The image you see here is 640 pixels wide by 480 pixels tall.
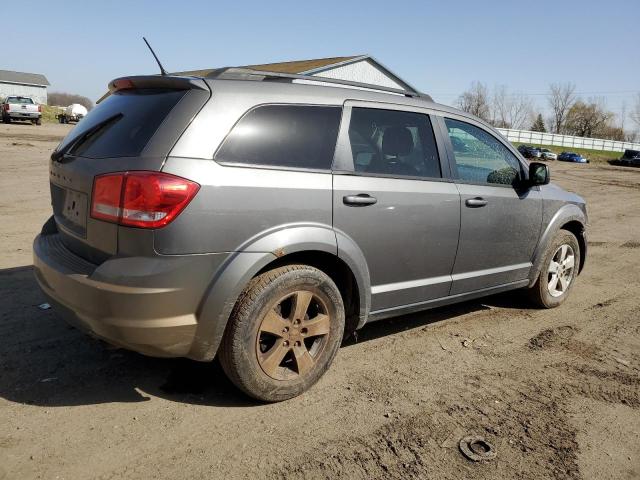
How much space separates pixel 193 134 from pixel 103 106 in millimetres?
1009

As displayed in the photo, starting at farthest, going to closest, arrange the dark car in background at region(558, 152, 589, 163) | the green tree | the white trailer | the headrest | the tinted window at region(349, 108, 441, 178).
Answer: the green tree → the dark car in background at region(558, 152, 589, 163) → the white trailer → the headrest → the tinted window at region(349, 108, 441, 178)

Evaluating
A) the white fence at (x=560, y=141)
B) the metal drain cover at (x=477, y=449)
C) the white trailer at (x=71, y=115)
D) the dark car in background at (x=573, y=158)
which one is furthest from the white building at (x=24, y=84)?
the metal drain cover at (x=477, y=449)

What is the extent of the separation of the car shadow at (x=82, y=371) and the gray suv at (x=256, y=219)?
19.1 inches

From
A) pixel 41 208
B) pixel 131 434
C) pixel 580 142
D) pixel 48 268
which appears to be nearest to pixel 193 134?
pixel 48 268

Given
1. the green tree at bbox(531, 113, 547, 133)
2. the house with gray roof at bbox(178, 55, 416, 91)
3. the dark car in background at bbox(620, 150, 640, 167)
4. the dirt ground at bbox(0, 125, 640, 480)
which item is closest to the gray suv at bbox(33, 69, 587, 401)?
the dirt ground at bbox(0, 125, 640, 480)

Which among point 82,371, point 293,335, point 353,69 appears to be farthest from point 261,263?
point 353,69

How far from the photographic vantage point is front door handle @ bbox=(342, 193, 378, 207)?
322 centimetres

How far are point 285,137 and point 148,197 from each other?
0.91 metres

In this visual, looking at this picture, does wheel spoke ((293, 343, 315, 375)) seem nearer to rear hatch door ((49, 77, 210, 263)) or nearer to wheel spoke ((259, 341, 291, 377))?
wheel spoke ((259, 341, 291, 377))

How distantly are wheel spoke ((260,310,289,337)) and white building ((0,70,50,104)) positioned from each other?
91787 millimetres

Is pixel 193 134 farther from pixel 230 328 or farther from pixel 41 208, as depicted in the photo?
pixel 41 208

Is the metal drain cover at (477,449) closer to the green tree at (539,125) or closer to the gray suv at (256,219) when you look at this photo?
the gray suv at (256,219)

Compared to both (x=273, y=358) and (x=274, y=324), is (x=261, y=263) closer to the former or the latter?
(x=274, y=324)

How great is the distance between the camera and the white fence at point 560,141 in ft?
237
